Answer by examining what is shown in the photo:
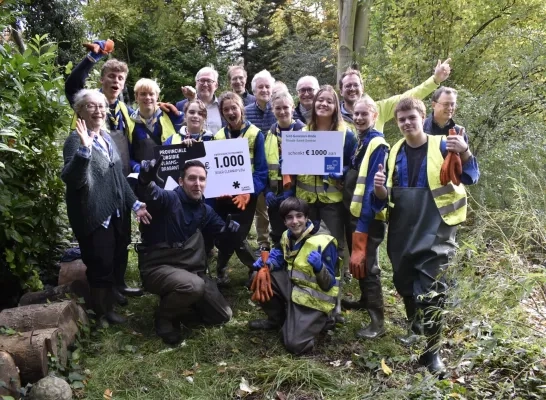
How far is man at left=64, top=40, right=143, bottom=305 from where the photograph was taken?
14.5 ft

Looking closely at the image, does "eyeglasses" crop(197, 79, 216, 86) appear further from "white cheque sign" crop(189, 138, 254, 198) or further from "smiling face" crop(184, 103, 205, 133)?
"white cheque sign" crop(189, 138, 254, 198)

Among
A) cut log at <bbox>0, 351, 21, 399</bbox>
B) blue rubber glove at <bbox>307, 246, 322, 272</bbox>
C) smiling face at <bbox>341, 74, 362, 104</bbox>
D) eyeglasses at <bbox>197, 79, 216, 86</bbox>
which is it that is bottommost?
cut log at <bbox>0, 351, 21, 399</bbox>

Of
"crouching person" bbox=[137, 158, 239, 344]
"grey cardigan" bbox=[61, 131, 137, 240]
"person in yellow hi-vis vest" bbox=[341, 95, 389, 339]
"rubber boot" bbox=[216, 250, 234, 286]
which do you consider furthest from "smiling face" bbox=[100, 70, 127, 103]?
"person in yellow hi-vis vest" bbox=[341, 95, 389, 339]

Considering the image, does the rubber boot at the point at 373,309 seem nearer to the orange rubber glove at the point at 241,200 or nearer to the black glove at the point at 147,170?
the orange rubber glove at the point at 241,200

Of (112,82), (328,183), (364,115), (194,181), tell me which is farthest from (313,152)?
(112,82)

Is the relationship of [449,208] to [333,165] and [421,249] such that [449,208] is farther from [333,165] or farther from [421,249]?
[333,165]

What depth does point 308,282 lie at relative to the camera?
4145 mm

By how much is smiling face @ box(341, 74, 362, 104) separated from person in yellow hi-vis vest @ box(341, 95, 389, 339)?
532 mm

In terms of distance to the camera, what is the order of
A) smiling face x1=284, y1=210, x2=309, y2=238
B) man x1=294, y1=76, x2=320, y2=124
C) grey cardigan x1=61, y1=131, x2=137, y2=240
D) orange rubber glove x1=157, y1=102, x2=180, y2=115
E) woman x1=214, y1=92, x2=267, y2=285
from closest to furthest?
grey cardigan x1=61, y1=131, x2=137, y2=240 < smiling face x1=284, y1=210, x2=309, y2=238 < woman x1=214, y1=92, x2=267, y2=285 < orange rubber glove x1=157, y1=102, x2=180, y2=115 < man x1=294, y1=76, x2=320, y2=124

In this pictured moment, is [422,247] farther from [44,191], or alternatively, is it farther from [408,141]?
[44,191]

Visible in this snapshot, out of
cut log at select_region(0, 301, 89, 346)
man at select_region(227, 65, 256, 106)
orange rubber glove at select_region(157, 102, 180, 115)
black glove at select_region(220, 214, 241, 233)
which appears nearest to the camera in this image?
cut log at select_region(0, 301, 89, 346)

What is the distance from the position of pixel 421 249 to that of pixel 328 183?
4.14 feet

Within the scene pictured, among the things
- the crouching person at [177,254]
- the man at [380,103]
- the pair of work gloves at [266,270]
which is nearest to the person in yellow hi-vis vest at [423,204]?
the pair of work gloves at [266,270]

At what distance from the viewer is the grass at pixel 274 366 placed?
314cm
